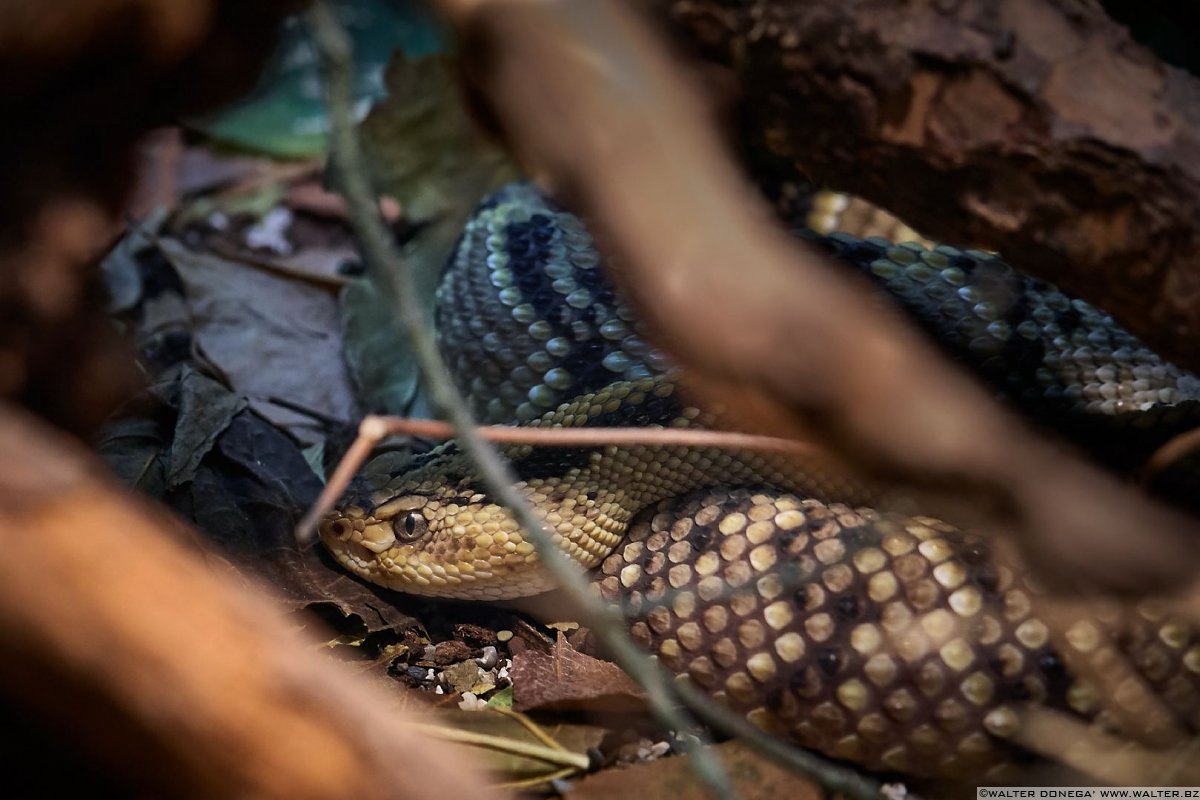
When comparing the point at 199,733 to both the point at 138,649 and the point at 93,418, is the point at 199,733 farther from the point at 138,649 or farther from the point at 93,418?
the point at 93,418

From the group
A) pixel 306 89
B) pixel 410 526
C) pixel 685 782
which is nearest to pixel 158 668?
pixel 685 782

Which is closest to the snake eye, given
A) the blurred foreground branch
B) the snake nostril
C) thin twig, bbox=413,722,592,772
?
the snake nostril

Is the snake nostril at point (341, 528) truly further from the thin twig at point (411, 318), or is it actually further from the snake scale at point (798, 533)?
the thin twig at point (411, 318)

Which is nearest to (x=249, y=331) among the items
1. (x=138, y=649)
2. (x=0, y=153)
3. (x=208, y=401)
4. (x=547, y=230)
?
(x=208, y=401)

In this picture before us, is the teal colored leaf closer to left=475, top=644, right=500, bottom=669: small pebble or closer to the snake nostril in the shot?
the snake nostril

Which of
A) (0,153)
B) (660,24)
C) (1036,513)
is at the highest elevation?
(660,24)

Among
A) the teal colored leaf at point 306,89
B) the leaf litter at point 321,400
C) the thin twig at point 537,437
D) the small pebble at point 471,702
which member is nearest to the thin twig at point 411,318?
the thin twig at point 537,437

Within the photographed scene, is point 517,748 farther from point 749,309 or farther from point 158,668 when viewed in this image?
point 749,309
